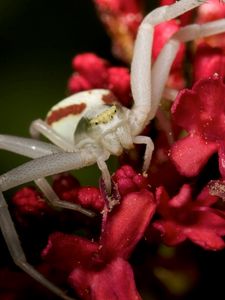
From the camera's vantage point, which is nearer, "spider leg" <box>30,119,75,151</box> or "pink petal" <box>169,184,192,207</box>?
"pink petal" <box>169,184,192,207</box>

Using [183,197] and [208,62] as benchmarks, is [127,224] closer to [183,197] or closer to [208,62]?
[183,197]

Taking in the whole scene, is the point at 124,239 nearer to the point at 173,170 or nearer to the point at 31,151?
the point at 173,170

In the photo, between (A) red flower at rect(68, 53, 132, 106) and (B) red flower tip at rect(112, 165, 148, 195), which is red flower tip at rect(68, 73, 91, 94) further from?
(B) red flower tip at rect(112, 165, 148, 195)

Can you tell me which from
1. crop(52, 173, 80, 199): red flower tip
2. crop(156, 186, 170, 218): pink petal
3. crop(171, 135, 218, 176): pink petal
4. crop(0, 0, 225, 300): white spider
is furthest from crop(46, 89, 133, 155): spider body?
crop(156, 186, 170, 218): pink petal

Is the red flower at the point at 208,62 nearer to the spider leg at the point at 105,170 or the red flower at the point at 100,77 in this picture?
the red flower at the point at 100,77

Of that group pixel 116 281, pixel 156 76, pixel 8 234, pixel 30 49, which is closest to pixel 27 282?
pixel 8 234

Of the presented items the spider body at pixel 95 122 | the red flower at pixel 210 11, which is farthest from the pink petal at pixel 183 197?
the red flower at pixel 210 11
